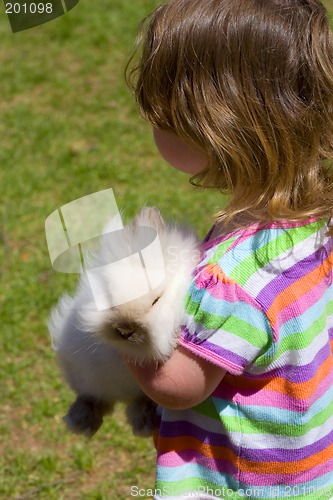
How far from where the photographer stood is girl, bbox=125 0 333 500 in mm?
1491

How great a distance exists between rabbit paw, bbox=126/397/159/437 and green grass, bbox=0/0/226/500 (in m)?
0.47

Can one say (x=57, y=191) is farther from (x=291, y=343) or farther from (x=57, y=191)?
(x=291, y=343)

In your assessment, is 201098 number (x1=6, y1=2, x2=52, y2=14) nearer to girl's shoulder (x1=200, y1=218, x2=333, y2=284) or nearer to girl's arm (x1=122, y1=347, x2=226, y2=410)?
girl's shoulder (x1=200, y1=218, x2=333, y2=284)

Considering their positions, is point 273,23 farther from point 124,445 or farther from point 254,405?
point 124,445

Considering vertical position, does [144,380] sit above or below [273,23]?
below

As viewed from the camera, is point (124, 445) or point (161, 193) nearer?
point (124, 445)

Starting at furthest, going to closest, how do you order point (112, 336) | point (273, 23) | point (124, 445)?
point (124, 445) → point (273, 23) → point (112, 336)

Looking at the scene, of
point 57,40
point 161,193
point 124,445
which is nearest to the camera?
point 124,445

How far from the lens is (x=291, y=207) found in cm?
159

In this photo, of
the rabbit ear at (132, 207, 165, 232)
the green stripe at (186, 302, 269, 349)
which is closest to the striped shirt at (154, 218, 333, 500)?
→ the green stripe at (186, 302, 269, 349)

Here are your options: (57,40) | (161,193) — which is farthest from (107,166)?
(57,40)

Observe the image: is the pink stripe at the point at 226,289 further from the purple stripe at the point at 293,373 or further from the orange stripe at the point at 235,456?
the orange stripe at the point at 235,456

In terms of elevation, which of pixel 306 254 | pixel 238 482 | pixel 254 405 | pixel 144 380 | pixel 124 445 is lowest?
pixel 124 445

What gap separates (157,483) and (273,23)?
968 millimetres
